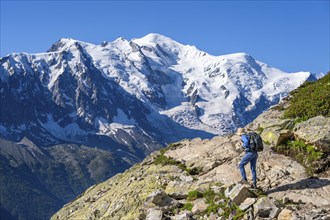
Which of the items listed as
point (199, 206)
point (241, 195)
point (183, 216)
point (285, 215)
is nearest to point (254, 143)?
point (241, 195)

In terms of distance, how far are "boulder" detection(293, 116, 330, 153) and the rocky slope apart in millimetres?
52

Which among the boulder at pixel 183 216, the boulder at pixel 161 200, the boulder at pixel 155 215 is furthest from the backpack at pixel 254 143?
the boulder at pixel 155 215

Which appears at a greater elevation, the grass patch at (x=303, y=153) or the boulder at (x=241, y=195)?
the grass patch at (x=303, y=153)

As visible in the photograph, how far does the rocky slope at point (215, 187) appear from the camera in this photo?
22.7 meters

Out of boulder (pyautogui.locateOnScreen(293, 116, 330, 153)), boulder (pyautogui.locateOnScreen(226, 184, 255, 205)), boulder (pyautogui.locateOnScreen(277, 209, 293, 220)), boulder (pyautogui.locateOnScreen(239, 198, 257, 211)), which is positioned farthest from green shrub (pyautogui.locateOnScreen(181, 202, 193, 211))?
boulder (pyautogui.locateOnScreen(293, 116, 330, 153))

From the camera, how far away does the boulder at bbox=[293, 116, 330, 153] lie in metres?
26.7

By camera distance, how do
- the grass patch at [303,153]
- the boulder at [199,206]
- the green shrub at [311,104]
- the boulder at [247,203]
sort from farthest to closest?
the green shrub at [311,104], the grass patch at [303,153], the boulder at [199,206], the boulder at [247,203]

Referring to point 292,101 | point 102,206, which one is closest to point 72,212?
point 102,206

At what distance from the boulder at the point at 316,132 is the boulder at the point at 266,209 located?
645 cm

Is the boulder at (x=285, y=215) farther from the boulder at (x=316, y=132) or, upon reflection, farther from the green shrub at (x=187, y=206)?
the boulder at (x=316, y=132)

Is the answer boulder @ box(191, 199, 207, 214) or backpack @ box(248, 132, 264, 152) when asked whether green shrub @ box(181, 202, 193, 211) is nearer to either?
boulder @ box(191, 199, 207, 214)

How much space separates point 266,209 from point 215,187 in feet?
14.4

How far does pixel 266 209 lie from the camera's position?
70.5 ft

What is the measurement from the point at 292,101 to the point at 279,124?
526 cm
